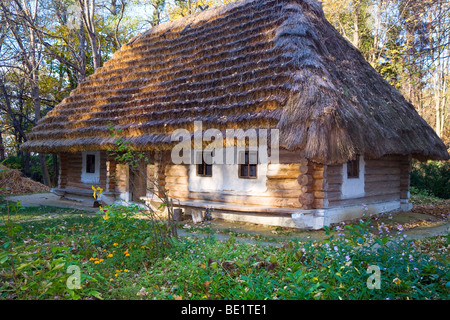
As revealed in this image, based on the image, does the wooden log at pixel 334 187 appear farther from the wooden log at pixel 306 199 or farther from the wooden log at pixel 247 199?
the wooden log at pixel 247 199

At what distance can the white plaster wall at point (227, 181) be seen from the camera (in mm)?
9438

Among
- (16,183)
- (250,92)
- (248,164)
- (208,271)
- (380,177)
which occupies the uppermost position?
(250,92)

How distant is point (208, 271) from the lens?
4.38 meters

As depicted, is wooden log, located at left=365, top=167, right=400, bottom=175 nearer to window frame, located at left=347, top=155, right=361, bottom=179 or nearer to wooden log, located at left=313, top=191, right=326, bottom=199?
window frame, located at left=347, top=155, right=361, bottom=179

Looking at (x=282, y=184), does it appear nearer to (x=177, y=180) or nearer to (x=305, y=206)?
(x=305, y=206)

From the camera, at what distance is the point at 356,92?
9.74 meters

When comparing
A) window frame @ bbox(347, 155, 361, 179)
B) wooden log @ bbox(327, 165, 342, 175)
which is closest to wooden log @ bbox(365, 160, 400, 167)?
window frame @ bbox(347, 155, 361, 179)

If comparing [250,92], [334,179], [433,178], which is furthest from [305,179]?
[433,178]

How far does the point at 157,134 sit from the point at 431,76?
19.5 m

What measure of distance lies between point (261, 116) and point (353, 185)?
3569 mm

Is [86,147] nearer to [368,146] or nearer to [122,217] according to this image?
[122,217]

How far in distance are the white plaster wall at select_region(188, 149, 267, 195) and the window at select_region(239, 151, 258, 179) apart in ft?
0.40

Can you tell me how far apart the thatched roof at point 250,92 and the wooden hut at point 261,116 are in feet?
0.13

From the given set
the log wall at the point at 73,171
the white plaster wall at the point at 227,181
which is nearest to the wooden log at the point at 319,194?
the white plaster wall at the point at 227,181
